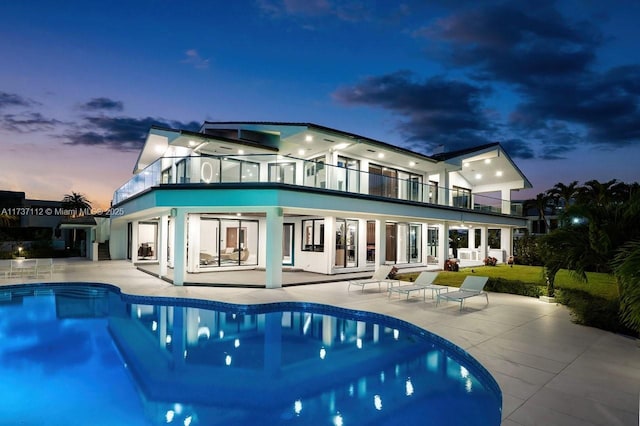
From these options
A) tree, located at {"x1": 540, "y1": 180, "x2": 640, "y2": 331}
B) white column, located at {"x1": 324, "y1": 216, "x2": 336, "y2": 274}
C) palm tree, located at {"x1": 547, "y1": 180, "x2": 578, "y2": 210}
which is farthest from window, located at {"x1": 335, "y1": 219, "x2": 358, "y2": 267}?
palm tree, located at {"x1": 547, "y1": 180, "x2": 578, "y2": 210}

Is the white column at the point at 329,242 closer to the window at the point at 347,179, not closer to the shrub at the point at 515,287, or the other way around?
the window at the point at 347,179

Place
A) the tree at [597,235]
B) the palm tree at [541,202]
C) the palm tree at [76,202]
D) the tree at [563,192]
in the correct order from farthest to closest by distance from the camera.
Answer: the palm tree at [76,202], the palm tree at [541,202], the tree at [563,192], the tree at [597,235]

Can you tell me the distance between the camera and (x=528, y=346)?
756cm

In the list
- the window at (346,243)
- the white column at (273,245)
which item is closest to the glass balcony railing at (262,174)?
the white column at (273,245)

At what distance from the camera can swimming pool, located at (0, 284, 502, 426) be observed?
17.2ft

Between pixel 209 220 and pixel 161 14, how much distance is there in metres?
10.3

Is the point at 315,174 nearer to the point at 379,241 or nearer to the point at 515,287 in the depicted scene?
the point at 379,241

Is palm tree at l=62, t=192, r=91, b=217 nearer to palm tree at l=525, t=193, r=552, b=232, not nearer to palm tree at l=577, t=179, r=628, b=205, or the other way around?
palm tree at l=525, t=193, r=552, b=232

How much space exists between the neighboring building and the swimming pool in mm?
4918

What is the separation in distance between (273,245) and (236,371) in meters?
7.93

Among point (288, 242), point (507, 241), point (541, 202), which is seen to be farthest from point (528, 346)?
point (541, 202)

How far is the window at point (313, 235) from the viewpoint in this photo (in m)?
19.9

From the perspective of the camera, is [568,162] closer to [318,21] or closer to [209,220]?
[318,21]

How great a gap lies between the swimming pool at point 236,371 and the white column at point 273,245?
3090 millimetres
